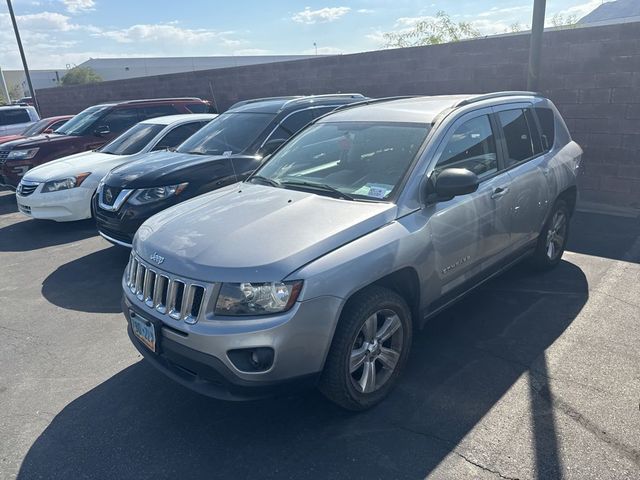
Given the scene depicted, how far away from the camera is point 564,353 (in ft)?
12.0

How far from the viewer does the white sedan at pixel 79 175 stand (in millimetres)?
7445

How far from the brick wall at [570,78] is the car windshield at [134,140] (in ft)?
14.6

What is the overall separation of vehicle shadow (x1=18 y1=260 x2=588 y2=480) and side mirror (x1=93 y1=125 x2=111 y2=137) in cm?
728

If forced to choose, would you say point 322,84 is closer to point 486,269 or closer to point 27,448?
point 486,269

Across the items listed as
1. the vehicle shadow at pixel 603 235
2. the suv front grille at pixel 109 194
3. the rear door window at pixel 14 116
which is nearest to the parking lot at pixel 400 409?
the vehicle shadow at pixel 603 235

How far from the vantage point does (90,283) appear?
5586 millimetres

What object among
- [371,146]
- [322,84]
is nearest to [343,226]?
[371,146]

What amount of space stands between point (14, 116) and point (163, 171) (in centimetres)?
1245

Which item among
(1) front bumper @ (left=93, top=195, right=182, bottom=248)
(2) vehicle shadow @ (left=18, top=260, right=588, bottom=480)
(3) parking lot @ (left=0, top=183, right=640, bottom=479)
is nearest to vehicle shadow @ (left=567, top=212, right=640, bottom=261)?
(3) parking lot @ (left=0, top=183, right=640, bottom=479)

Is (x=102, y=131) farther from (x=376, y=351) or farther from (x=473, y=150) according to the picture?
(x=376, y=351)

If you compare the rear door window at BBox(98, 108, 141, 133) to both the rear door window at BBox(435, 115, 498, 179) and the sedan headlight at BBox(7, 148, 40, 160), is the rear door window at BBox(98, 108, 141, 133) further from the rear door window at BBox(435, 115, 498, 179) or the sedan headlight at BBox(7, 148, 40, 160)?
the rear door window at BBox(435, 115, 498, 179)

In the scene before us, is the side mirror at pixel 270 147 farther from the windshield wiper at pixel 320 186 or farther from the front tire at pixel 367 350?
the front tire at pixel 367 350

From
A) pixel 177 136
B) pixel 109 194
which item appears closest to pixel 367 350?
pixel 109 194

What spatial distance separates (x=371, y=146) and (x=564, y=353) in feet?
6.83
